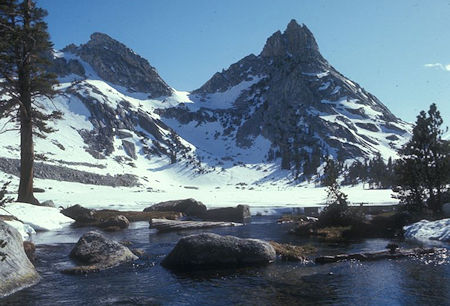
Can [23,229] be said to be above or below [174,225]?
above

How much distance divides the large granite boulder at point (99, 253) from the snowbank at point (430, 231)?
17.6 meters

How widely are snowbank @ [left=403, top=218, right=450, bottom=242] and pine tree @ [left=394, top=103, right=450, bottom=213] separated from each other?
7.87 m

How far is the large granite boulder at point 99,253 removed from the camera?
1620cm

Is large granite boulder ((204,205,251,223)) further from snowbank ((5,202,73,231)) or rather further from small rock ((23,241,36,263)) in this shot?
small rock ((23,241,36,263))

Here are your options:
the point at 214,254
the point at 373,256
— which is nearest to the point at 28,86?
the point at 214,254

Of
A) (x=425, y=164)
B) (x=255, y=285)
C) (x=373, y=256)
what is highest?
(x=425, y=164)

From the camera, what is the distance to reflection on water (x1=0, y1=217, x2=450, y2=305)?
1101 centimetres

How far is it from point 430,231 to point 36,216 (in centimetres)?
2938

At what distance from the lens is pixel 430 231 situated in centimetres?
2328

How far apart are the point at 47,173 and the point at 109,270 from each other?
110 meters

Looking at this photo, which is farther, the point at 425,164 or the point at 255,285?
the point at 425,164

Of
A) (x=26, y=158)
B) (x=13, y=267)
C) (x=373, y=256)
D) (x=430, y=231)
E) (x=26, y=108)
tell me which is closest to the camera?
(x=13, y=267)

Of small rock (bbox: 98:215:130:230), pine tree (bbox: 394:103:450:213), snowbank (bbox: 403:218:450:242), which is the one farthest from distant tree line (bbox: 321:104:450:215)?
small rock (bbox: 98:215:130:230)

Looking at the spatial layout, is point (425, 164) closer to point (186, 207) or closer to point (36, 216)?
point (186, 207)
